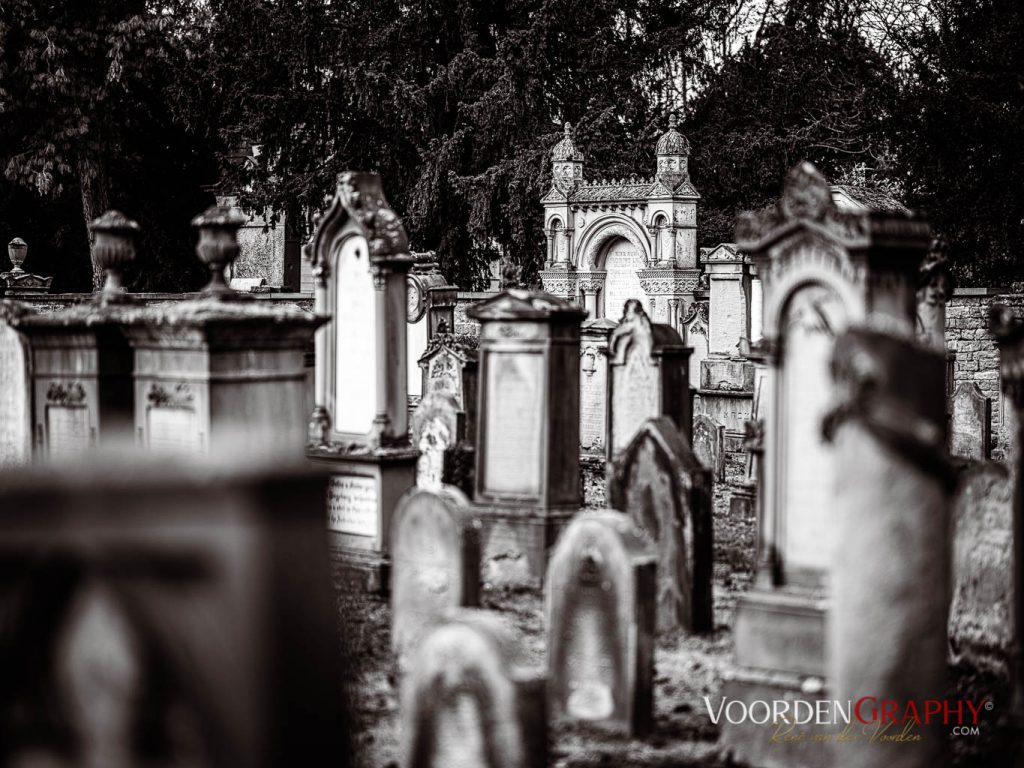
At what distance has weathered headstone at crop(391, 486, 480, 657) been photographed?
704 centimetres

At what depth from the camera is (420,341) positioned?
60.1ft

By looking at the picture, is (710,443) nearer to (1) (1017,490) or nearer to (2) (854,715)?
(1) (1017,490)

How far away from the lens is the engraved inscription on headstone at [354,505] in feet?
32.8

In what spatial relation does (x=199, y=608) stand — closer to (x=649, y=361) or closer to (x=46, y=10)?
(x=649, y=361)

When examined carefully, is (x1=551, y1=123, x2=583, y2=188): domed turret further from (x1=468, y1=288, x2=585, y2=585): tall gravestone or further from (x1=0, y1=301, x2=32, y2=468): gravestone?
(x1=0, y1=301, x2=32, y2=468): gravestone

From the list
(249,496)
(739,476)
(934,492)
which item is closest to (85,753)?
(249,496)

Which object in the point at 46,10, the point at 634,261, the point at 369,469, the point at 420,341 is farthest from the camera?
the point at 46,10

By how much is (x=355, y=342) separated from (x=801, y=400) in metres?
4.62

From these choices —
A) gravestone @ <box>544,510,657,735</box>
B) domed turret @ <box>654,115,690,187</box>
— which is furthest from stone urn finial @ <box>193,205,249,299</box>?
domed turret @ <box>654,115,690,187</box>

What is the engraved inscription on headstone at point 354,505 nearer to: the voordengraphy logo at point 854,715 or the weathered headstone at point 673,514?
the weathered headstone at point 673,514

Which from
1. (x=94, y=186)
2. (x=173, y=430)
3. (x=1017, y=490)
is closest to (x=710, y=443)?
(x=173, y=430)

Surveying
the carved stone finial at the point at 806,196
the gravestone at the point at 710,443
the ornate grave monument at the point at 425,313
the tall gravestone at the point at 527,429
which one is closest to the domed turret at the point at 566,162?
the ornate grave monument at the point at 425,313

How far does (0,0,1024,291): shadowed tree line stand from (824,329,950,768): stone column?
2550 centimetres

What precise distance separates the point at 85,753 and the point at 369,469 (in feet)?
22.1
